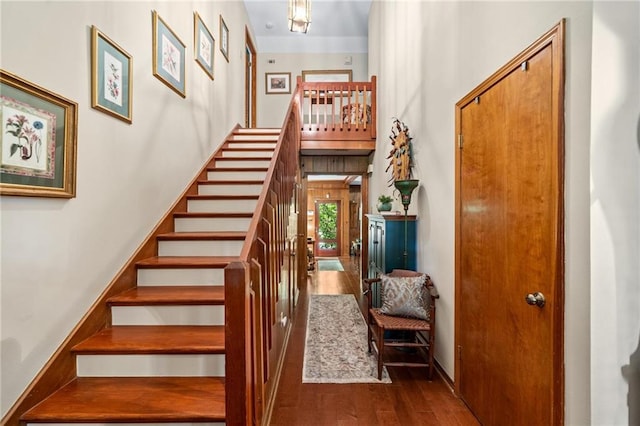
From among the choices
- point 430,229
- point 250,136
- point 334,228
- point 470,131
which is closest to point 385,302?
point 430,229

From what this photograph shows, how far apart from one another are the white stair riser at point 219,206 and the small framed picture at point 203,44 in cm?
172

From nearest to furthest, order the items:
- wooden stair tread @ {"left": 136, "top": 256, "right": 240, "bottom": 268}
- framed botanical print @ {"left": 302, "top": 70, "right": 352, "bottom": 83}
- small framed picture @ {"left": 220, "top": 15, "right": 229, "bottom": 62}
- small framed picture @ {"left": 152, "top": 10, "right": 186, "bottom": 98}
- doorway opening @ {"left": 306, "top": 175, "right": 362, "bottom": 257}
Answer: wooden stair tread @ {"left": 136, "top": 256, "right": 240, "bottom": 268}, small framed picture @ {"left": 152, "top": 10, "right": 186, "bottom": 98}, small framed picture @ {"left": 220, "top": 15, "right": 229, "bottom": 62}, framed botanical print @ {"left": 302, "top": 70, "right": 352, "bottom": 83}, doorway opening @ {"left": 306, "top": 175, "right": 362, "bottom": 257}

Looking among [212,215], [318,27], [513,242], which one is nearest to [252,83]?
[318,27]

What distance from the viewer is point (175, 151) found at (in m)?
3.09

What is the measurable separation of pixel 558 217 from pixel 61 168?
244 cm

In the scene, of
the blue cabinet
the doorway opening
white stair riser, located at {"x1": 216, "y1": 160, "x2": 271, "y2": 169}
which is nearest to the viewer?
the blue cabinet

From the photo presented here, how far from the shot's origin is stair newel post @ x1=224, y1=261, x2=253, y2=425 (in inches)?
47.8

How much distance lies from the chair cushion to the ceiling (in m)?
5.74

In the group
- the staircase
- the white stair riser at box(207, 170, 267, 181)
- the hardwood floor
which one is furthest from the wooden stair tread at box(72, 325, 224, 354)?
the white stair riser at box(207, 170, 267, 181)

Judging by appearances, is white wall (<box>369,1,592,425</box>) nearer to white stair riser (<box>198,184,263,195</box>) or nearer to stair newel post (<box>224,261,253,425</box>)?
stair newel post (<box>224,261,253,425</box>)

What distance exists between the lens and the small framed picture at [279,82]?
7188 mm

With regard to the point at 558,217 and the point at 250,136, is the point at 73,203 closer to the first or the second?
the point at 558,217

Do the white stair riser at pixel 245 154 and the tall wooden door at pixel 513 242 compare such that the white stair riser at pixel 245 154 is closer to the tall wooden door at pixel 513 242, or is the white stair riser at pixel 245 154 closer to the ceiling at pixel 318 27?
the tall wooden door at pixel 513 242

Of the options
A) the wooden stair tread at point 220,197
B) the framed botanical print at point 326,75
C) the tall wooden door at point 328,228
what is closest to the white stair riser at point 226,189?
the wooden stair tread at point 220,197
